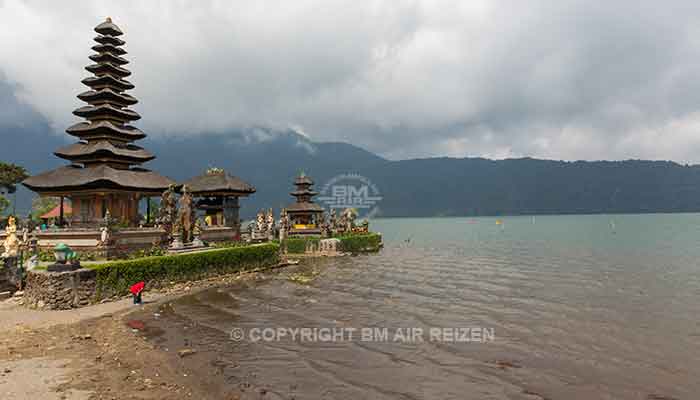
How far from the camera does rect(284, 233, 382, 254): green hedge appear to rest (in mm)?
58219

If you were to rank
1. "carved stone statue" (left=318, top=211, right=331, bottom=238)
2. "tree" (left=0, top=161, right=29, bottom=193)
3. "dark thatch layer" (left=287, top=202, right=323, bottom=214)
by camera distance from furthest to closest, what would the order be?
"dark thatch layer" (left=287, top=202, right=323, bottom=214) < "carved stone statue" (left=318, top=211, right=331, bottom=238) < "tree" (left=0, top=161, right=29, bottom=193)

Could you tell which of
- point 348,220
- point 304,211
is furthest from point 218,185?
point 348,220

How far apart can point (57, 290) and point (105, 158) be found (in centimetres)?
1762

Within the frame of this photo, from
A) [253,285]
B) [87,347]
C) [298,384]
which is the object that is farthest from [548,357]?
[253,285]

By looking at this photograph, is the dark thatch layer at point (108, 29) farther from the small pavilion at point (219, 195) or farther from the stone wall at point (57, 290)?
the stone wall at point (57, 290)

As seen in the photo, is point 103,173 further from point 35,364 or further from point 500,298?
point 500,298

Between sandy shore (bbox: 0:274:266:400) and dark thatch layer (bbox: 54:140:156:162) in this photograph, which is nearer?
sandy shore (bbox: 0:274:266:400)

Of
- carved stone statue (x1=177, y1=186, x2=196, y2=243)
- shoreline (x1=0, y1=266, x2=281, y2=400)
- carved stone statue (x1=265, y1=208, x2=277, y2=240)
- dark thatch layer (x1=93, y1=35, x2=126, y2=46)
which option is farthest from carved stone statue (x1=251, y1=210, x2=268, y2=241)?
shoreline (x1=0, y1=266, x2=281, y2=400)

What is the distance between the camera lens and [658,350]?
49.7ft

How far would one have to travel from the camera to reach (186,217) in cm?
3231

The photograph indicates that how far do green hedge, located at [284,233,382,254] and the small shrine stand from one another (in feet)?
14.7

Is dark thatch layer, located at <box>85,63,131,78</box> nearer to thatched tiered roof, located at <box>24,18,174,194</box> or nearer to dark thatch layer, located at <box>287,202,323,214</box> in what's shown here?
thatched tiered roof, located at <box>24,18,174,194</box>

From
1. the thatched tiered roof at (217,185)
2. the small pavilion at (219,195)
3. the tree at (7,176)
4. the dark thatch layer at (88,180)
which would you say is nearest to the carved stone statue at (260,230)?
the small pavilion at (219,195)

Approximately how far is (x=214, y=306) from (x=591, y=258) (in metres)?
42.9
